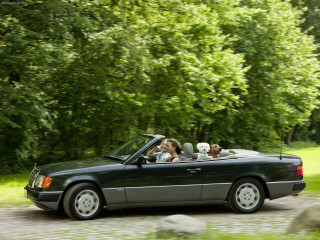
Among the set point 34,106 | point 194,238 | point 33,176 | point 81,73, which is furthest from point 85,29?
point 194,238

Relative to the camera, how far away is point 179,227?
6.41 m

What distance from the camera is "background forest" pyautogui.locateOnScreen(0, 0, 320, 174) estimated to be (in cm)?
1447

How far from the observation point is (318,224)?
21.4 feet

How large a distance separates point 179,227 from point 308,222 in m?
1.70

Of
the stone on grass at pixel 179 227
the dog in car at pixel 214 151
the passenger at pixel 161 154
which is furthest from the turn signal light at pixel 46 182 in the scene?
the dog in car at pixel 214 151

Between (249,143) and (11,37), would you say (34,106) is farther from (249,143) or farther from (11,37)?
(249,143)

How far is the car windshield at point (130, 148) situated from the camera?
30.1 ft

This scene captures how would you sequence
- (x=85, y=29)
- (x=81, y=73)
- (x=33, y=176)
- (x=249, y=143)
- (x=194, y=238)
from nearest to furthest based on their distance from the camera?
1. (x=194, y=238)
2. (x=33, y=176)
3. (x=85, y=29)
4. (x=81, y=73)
5. (x=249, y=143)

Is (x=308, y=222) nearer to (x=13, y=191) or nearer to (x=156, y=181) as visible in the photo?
(x=156, y=181)

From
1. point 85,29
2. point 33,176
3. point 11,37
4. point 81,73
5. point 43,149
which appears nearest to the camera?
point 33,176

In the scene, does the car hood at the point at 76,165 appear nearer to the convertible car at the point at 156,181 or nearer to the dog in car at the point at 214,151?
the convertible car at the point at 156,181

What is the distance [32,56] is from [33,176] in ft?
19.4

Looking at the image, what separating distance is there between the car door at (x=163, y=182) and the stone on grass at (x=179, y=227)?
84.5 inches

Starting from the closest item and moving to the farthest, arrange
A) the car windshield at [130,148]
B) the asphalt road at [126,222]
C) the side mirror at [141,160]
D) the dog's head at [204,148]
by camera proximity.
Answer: the asphalt road at [126,222]
the side mirror at [141,160]
the car windshield at [130,148]
the dog's head at [204,148]
